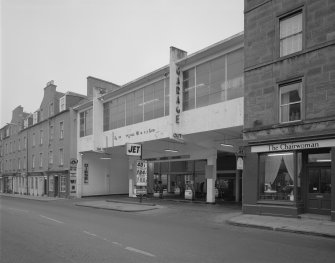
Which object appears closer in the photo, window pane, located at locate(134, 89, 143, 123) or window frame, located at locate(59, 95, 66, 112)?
window pane, located at locate(134, 89, 143, 123)

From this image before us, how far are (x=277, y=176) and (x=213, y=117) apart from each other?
5.70 metres

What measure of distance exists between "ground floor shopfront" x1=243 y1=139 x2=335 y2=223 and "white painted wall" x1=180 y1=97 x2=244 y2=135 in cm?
256

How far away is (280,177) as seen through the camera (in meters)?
17.0

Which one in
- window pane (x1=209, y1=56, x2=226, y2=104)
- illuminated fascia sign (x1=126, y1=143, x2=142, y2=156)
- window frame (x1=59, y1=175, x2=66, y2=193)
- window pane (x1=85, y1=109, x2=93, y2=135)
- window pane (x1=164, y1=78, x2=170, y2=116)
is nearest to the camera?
window pane (x1=209, y1=56, x2=226, y2=104)

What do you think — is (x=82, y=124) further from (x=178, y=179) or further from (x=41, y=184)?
(x=41, y=184)

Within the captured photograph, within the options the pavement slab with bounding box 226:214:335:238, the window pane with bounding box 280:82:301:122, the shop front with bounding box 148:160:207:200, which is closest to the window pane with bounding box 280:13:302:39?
the window pane with bounding box 280:82:301:122

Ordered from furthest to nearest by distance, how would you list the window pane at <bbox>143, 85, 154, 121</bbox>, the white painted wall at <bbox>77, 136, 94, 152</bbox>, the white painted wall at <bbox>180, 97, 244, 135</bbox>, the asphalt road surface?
the white painted wall at <bbox>77, 136, 94, 152</bbox> < the window pane at <bbox>143, 85, 154, 121</bbox> < the white painted wall at <bbox>180, 97, 244, 135</bbox> < the asphalt road surface

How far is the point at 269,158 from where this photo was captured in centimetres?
1744

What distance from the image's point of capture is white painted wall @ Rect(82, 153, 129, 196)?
38.2 m

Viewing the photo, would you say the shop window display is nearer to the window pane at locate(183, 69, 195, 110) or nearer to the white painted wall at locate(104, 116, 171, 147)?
the window pane at locate(183, 69, 195, 110)

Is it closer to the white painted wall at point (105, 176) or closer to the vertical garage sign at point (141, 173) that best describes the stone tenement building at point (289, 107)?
the vertical garage sign at point (141, 173)

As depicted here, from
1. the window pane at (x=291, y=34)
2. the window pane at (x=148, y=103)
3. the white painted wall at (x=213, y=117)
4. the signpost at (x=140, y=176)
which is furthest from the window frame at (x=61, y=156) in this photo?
the window pane at (x=291, y=34)

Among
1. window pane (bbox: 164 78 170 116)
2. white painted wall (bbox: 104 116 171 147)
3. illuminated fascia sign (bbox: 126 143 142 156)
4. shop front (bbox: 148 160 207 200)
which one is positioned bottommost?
shop front (bbox: 148 160 207 200)

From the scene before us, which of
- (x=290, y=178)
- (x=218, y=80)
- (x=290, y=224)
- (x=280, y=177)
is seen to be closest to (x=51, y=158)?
(x=218, y=80)
